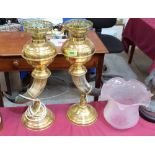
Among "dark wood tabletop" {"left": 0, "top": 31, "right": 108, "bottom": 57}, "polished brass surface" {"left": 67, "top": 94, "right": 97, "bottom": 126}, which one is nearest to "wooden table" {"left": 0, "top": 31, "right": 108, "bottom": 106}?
"dark wood tabletop" {"left": 0, "top": 31, "right": 108, "bottom": 57}

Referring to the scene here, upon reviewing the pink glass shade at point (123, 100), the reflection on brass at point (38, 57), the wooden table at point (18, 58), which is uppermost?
the reflection on brass at point (38, 57)

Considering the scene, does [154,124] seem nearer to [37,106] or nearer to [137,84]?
[137,84]

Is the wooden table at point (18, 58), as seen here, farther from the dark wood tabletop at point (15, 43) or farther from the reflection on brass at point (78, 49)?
the reflection on brass at point (78, 49)

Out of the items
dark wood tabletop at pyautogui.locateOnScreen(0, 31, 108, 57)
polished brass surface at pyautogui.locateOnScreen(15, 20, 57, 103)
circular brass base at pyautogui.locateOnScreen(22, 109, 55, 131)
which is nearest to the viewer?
polished brass surface at pyautogui.locateOnScreen(15, 20, 57, 103)

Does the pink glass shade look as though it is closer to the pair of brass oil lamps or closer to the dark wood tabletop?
the pair of brass oil lamps

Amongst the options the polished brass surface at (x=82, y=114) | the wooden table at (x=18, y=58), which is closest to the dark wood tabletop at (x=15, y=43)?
the wooden table at (x=18, y=58)

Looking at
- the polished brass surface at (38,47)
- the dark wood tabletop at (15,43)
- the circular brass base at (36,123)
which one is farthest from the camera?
the dark wood tabletop at (15,43)

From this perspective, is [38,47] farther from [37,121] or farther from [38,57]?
[37,121]

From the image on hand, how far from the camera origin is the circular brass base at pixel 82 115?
730 mm

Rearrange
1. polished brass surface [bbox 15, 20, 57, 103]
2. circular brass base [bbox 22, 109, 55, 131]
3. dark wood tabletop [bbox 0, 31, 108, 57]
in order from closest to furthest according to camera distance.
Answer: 1. polished brass surface [bbox 15, 20, 57, 103]
2. circular brass base [bbox 22, 109, 55, 131]
3. dark wood tabletop [bbox 0, 31, 108, 57]

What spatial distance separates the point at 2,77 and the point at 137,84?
1461 millimetres

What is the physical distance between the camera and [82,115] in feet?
2.42

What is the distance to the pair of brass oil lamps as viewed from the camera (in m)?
0.59
